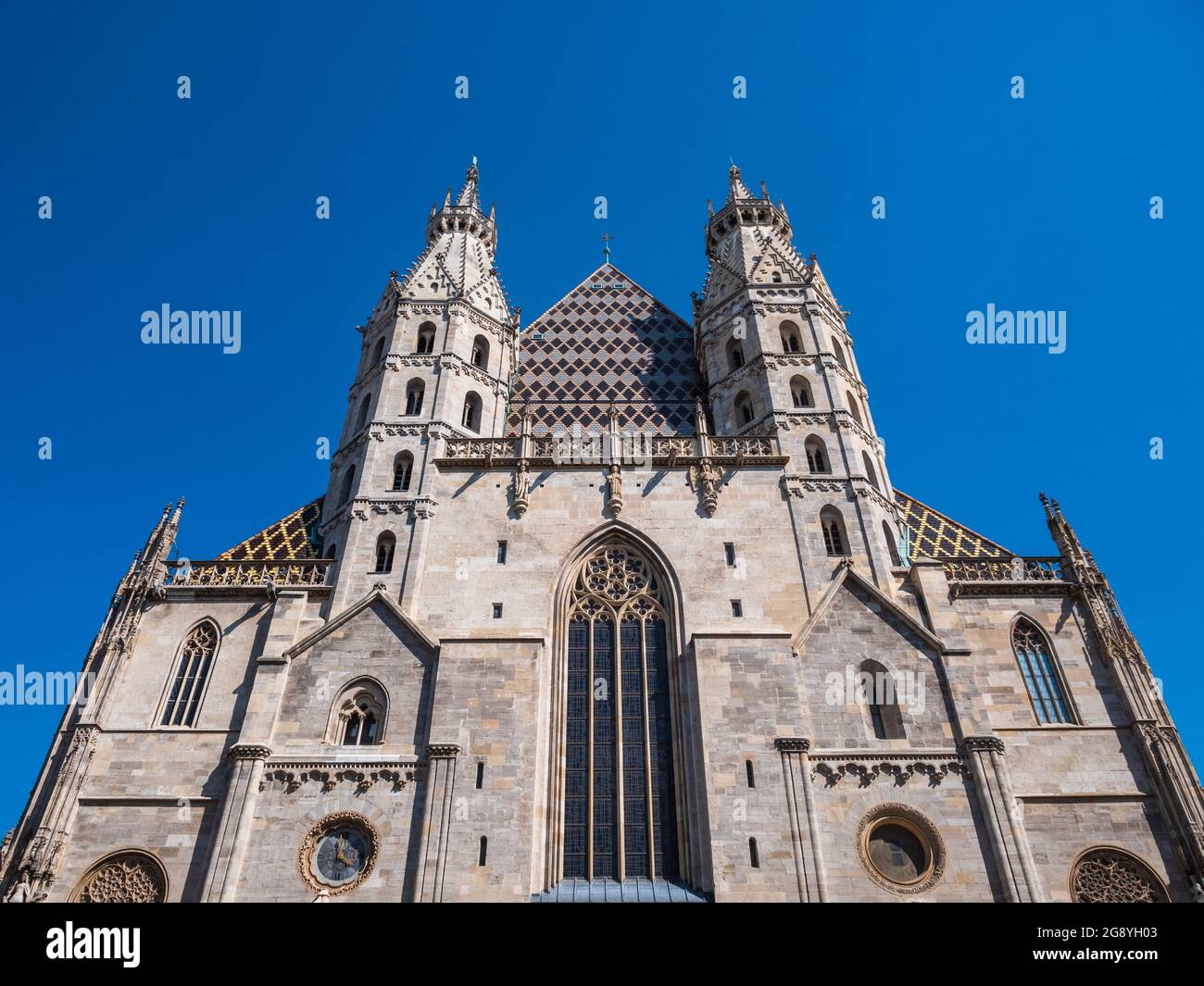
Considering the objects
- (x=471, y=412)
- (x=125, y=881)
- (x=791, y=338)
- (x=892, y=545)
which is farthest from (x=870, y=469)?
(x=125, y=881)

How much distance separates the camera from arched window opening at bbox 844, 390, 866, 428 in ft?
88.8

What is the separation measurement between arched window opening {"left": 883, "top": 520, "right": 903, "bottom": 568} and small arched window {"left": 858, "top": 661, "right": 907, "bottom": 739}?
3.80 meters

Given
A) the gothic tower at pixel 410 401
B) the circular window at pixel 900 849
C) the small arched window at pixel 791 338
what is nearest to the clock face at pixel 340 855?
the gothic tower at pixel 410 401

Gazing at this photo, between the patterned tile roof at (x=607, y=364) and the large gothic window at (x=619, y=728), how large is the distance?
24.6ft

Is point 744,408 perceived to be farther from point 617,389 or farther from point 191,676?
point 191,676

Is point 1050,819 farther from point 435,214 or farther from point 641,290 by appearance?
point 435,214

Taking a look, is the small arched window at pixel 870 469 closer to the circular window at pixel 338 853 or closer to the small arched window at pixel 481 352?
the small arched window at pixel 481 352

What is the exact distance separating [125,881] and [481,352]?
59.4 ft

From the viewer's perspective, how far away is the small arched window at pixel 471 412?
2738cm

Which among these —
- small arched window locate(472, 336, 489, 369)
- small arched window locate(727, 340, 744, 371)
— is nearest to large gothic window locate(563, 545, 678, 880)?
small arched window locate(727, 340, 744, 371)

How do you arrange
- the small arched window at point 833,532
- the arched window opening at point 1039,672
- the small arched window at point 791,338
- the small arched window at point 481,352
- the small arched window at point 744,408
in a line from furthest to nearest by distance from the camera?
the small arched window at point 481,352 < the small arched window at point 791,338 < the small arched window at point 744,408 < the small arched window at point 833,532 < the arched window opening at point 1039,672

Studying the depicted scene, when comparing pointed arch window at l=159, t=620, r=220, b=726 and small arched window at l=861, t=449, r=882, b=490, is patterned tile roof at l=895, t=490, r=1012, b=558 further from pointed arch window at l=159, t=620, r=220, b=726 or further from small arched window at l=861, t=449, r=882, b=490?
pointed arch window at l=159, t=620, r=220, b=726

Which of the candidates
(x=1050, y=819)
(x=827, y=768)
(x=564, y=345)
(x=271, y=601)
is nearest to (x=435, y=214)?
(x=564, y=345)
